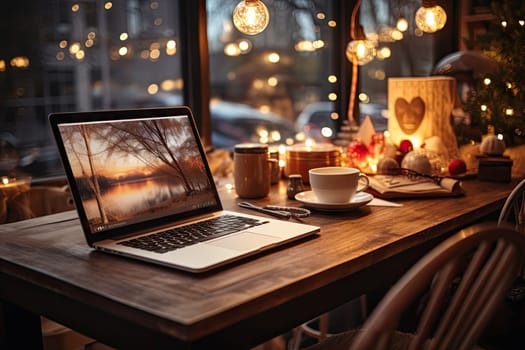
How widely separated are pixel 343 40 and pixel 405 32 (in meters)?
0.55

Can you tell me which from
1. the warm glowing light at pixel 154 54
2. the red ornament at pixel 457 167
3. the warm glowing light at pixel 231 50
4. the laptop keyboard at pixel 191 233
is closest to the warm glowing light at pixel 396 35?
the warm glowing light at pixel 231 50

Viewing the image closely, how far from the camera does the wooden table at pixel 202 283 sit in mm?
993

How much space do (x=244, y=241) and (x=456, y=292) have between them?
1.46 feet

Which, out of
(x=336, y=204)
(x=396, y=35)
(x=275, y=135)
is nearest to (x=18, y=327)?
(x=336, y=204)

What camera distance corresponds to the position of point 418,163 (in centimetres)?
205

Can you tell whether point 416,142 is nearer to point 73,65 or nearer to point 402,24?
point 73,65

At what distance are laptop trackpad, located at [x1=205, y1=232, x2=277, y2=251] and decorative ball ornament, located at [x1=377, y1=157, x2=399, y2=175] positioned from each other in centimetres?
85

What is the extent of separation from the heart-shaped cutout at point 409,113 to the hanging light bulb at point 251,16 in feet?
2.27

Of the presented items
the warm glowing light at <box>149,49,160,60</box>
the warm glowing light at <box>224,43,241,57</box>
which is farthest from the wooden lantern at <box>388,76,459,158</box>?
the warm glowing light at <box>149,49,160,60</box>

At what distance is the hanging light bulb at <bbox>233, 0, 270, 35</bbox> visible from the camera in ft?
6.31

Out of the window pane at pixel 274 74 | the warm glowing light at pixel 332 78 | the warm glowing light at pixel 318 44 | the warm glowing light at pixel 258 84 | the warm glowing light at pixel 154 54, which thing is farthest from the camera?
the warm glowing light at pixel 332 78

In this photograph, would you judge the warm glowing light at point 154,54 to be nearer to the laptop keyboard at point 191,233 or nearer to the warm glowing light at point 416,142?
the warm glowing light at point 416,142

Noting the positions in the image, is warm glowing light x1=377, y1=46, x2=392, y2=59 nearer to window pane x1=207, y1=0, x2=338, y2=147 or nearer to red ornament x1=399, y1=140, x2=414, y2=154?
window pane x1=207, y1=0, x2=338, y2=147

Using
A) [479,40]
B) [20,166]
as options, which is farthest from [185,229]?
[479,40]
